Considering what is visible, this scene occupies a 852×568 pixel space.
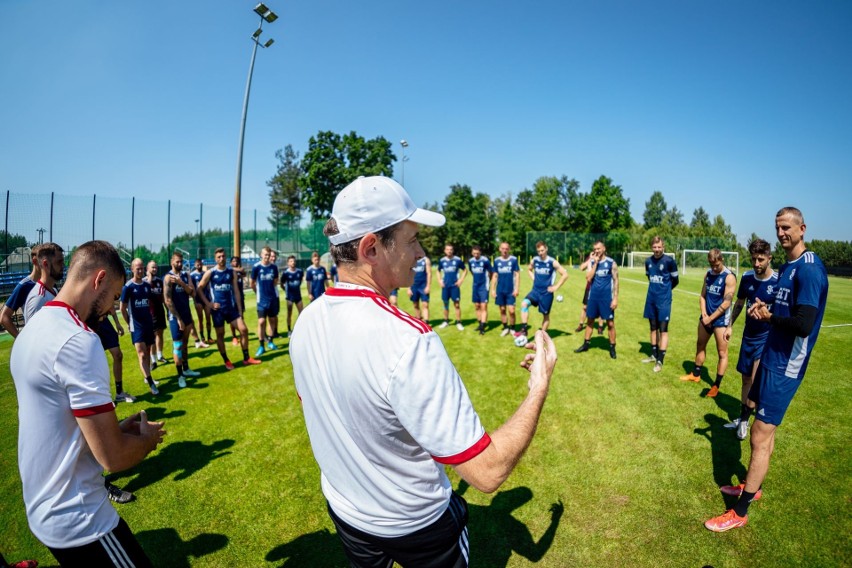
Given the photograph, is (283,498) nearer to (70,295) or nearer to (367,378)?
(70,295)

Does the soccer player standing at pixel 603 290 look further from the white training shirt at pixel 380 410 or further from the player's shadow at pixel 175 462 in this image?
the white training shirt at pixel 380 410

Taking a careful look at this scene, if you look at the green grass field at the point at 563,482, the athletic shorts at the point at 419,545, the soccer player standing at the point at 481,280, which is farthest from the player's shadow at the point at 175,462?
the soccer player standing at the point at 481,280

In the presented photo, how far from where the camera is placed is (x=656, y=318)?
7.71 metres

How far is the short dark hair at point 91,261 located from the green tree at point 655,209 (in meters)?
119

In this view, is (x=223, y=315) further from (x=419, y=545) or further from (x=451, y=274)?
(x=419, y=545)

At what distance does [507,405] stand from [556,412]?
0.74 meters

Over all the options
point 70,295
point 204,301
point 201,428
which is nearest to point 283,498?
point 201,428

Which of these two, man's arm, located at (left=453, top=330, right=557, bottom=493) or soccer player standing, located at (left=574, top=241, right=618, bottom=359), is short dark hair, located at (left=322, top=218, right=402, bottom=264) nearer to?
man's arm, located at (left=453, top=330, right=557, bottom=493)

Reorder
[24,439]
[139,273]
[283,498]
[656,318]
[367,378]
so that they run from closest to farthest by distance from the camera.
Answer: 1. [367,378]
2. [24,439]
3. [283,498]
4. [139,273]
5. [656,318]

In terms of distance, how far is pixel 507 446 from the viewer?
4.16 feet

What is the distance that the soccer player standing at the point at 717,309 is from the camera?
6.20m

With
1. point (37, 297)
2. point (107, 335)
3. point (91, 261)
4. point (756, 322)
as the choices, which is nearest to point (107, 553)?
point (91, 261)

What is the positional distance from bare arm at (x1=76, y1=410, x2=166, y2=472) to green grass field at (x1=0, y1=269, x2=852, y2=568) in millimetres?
2009

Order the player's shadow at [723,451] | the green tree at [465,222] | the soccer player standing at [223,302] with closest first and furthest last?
the player's shadow at [723,451] → the soccer player standing at [223,302] → the green tree at [465,222]
